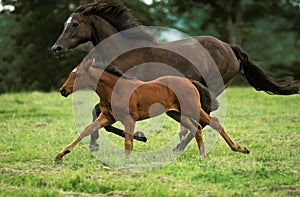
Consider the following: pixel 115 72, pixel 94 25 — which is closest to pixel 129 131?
pixel 115 72

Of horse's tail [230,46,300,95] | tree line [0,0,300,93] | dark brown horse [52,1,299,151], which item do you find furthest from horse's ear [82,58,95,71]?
tree line [0,0,300,93]

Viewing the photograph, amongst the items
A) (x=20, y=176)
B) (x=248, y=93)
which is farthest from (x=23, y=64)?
(x=20, y=176)

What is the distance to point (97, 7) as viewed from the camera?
29.5 ft

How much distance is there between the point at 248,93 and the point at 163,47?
10.5 m

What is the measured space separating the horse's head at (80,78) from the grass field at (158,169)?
91cm

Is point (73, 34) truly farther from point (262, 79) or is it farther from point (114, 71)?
point (262, 79)

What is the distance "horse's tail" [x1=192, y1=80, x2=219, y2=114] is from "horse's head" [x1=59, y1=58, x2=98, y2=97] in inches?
63.9

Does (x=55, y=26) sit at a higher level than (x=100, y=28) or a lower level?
lower

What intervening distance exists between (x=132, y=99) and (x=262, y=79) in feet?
10.5

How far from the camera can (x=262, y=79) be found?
10.4m

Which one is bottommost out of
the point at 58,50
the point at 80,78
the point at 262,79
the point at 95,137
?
the point at 95,137

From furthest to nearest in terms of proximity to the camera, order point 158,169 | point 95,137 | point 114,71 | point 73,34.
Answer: point 95,137 < point 73,34 < point 114,71 < point 158,169

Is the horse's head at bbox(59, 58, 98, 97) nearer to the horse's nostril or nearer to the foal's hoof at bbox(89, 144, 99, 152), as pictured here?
the horse's nostril

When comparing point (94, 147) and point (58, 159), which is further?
point (94, 147)
